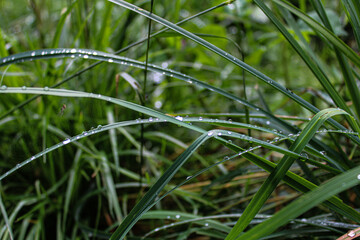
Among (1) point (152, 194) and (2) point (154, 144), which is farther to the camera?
(2) point (154, 144)

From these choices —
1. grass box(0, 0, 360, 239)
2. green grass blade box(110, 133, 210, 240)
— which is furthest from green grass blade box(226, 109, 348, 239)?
green grass blade box(110, 133, 210, 240)

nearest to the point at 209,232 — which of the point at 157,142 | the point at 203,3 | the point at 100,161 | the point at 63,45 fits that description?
the point at 100,161

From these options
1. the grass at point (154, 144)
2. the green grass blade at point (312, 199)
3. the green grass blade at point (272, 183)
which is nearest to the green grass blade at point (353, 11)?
the grass at point (154, 144)

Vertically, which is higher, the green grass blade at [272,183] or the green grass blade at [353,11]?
the green grass blade at [353,11]

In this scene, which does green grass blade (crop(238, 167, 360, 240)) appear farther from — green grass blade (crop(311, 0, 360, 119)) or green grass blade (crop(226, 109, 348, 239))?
green grass blade (crop(311, 0, 360, 119))

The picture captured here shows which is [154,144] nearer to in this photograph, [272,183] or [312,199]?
[272,183]

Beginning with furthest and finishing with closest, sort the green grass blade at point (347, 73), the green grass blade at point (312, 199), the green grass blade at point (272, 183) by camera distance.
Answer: the green grass blade at point (347, 73)
the green grass blade at point (272, 183)
the green grass blade at point (312, 199)

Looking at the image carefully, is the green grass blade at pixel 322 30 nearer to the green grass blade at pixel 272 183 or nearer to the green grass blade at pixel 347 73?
the green grass blade at pixel 347 73

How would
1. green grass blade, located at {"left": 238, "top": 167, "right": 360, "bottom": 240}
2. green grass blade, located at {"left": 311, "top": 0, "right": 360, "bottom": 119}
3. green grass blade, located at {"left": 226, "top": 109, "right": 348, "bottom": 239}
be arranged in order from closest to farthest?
green grass blade, located at {"left": 238, "top": 167, "right": 360, "bottom": 240}
green grass blade, located at {"left": 226, "top": 109, "right": 348, "bottom": 239}
green grass blade, located at {"left": 311, "top": 0, "right": 360, "bottom": 119}

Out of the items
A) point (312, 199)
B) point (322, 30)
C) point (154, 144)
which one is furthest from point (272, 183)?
point (154, 144)

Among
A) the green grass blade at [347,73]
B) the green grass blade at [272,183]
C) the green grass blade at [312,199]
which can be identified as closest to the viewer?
the green grass blade at [312,199]

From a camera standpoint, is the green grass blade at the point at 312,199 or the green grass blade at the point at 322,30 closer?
the green grass blade at the point at 312,199
